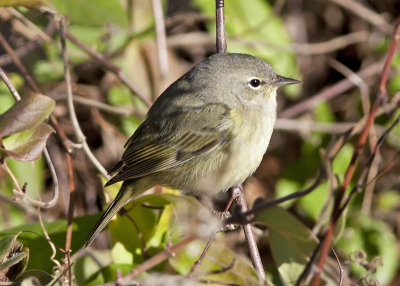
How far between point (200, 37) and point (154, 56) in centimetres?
50

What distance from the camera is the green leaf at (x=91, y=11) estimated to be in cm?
335

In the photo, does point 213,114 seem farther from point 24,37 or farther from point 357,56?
point 357,56

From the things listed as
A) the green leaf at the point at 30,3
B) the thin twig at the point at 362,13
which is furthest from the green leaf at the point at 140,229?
the thin twig at the point at 362,13

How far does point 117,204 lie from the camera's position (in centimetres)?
251

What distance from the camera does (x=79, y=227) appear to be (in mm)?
2496

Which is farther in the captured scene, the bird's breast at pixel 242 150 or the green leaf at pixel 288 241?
the bird's breast at pixel 242 150

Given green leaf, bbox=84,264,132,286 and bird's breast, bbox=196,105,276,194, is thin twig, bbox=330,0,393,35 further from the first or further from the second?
green leaf, bbox=84,264,132,286

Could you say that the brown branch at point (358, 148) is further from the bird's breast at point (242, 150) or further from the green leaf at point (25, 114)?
the bird's breast at point (242, 150)

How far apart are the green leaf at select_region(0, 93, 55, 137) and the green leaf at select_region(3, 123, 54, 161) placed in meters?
0.07

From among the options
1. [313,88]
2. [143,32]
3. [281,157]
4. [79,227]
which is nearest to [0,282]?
[79,227]

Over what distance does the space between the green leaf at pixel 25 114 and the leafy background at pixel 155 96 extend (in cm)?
56

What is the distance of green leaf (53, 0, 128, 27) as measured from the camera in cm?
335

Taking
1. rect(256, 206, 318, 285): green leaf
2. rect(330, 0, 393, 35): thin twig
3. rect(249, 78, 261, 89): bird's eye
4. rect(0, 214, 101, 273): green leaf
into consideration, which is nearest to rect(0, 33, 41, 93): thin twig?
rect(0, 214, 101, 273): green leaf

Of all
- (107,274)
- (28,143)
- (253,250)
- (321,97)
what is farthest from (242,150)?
(321,97)
